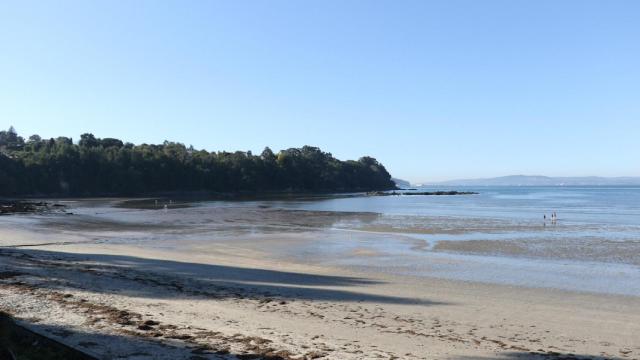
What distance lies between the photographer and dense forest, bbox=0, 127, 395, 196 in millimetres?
124125

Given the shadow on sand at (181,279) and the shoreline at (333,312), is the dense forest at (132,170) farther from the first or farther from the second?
the shoreline at (333,312)

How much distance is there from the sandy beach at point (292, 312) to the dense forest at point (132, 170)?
4365 inches

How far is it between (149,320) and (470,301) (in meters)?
8.46

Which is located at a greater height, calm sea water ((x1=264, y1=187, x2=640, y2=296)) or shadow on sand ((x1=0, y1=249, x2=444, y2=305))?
shadow on sand ((x1=0, y1=249, x2=444, y2=305))

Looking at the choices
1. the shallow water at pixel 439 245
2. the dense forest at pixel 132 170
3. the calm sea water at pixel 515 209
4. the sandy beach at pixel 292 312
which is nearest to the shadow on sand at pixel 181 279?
the sandy beach at pixel 292 312

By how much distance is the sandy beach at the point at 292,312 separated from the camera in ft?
30.7

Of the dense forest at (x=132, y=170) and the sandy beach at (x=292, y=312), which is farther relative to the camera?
the dense forest at (x=132, y=170)

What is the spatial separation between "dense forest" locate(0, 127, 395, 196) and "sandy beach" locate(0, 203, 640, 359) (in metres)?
111

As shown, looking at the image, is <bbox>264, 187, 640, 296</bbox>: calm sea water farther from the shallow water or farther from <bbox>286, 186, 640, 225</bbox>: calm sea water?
<bbox>286, 186, 640, 225</bbox>: calm sea water

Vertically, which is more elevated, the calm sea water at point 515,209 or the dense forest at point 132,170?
the dense forest at point 132,170

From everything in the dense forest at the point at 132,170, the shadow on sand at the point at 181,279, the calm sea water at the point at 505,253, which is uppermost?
the dense forest at the point at 132,170

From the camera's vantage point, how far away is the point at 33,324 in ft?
32.8

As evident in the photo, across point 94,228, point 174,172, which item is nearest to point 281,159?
point 174,172

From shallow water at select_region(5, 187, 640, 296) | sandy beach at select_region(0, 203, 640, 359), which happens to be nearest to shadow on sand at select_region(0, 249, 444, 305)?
sandy beach at select_region(0, 203, 640, 359)
